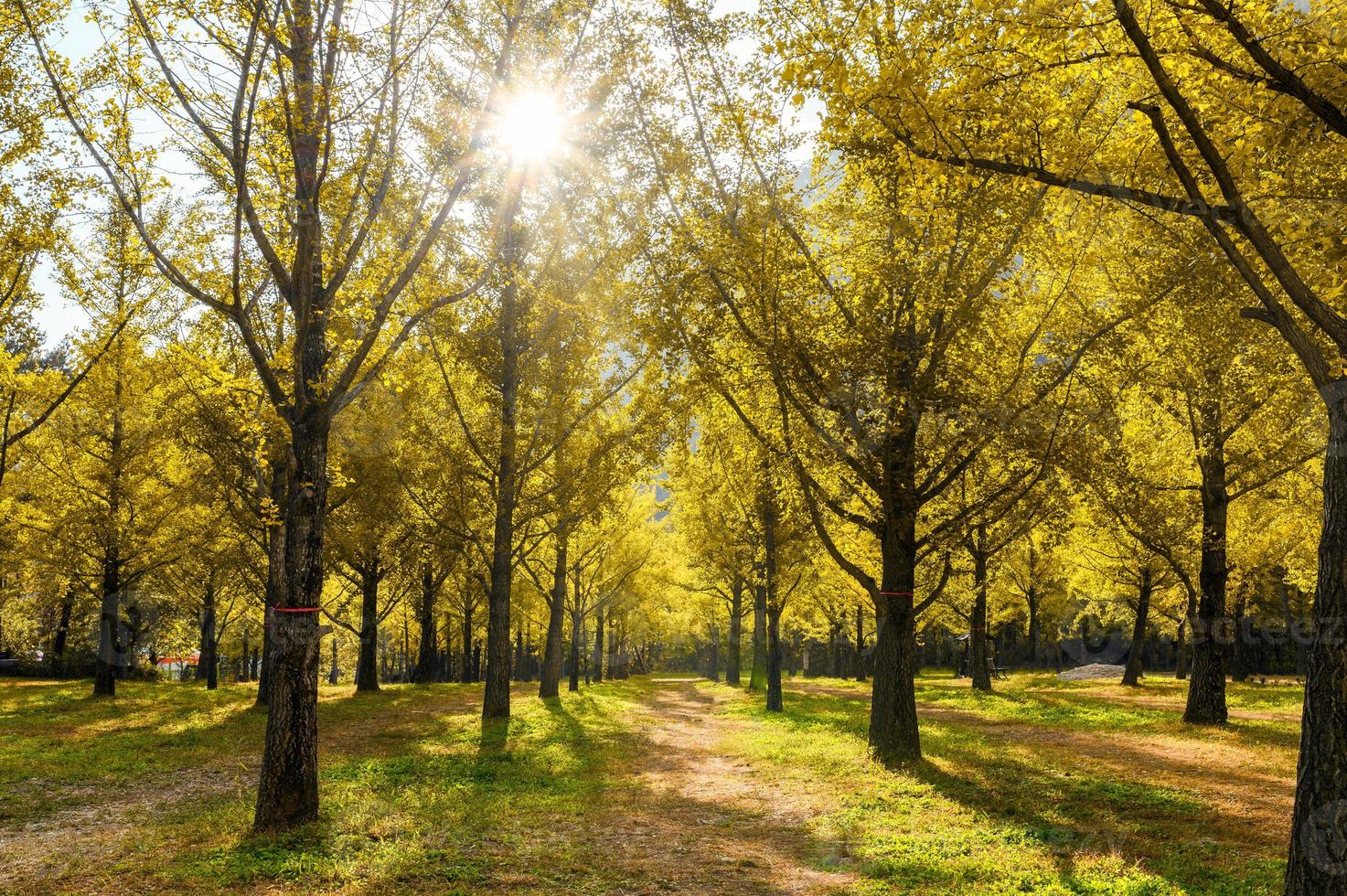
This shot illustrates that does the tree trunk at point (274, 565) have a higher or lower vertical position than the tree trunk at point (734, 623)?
higher

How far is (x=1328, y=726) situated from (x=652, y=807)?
7438mm

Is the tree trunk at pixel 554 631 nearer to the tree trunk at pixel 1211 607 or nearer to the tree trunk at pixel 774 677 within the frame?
the tree trunk at pixel 774 677

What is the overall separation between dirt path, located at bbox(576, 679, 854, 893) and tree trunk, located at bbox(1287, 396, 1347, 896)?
3356mm

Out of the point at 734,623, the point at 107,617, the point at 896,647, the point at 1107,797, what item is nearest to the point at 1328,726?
the point at 1107,797

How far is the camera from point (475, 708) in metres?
21.5

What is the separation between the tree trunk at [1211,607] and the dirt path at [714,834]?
34.3ft

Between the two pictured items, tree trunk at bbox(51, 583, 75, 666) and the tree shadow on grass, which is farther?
tree trunk at bbox(51, 583, 75, 666)

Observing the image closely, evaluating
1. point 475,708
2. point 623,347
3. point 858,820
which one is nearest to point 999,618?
point 475,708

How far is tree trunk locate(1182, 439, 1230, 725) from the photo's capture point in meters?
16.5

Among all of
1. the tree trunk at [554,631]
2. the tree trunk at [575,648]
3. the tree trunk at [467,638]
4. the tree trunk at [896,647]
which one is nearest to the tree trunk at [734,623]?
the tree trunk at [575,648]

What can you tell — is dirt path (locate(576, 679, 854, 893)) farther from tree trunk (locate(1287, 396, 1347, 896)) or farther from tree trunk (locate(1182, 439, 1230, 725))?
tree trunk (locate(1182, 439, 1230, 725))

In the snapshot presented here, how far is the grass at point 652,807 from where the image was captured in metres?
6.95

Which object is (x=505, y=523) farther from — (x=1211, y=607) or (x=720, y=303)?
(x=1211, y=607)

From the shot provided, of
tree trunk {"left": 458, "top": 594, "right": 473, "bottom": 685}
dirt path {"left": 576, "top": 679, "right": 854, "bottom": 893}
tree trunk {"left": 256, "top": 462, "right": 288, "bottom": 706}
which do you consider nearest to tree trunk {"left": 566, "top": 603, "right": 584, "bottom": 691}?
tree trunk {"left": 458, "top": 594, "right": 473, "bottom": 685}
